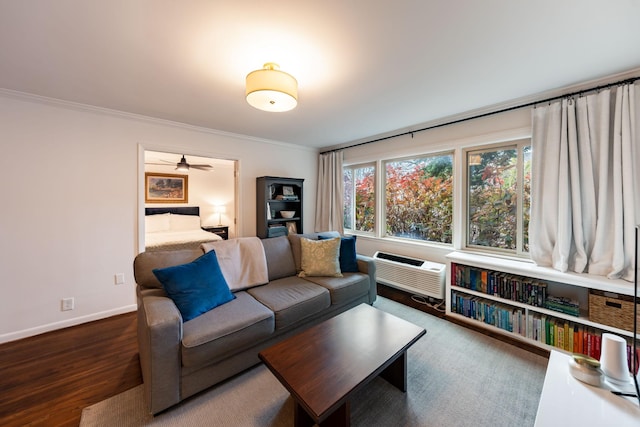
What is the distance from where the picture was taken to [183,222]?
18.7ft

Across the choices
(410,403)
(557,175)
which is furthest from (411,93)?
(410,403)

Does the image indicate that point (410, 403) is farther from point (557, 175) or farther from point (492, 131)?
point (492, 131)

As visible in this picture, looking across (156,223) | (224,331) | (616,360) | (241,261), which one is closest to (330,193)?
(241,261)

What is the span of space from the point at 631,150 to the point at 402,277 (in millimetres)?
2357

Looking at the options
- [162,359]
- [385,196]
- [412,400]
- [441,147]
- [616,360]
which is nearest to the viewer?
[616,360]

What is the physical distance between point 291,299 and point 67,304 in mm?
2464

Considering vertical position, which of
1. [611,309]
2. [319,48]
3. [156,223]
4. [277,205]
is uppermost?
[319,48]

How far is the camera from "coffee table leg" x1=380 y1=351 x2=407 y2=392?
1629mm

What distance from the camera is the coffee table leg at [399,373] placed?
1.63 m

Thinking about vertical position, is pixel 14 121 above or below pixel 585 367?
above

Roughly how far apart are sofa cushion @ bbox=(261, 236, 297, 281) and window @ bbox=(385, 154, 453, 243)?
1.88m

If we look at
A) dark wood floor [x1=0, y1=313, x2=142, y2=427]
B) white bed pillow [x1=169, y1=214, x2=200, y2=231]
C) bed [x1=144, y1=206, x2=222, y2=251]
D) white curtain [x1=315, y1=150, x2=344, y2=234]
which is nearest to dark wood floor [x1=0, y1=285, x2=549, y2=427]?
dark wood floor [x1=0, y1=313, x2=142, y2=427]

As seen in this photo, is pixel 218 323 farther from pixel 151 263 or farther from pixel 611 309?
pixel 611 309

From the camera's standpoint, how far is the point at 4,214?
222 cm
